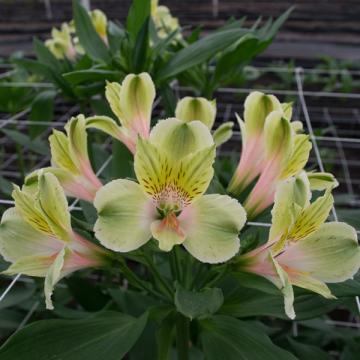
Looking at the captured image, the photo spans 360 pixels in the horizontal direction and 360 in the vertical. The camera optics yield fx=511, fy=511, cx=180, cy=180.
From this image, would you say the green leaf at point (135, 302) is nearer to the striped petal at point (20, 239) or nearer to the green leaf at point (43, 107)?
the striped petal at point (20, 239)

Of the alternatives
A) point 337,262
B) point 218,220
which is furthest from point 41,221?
point 337,262

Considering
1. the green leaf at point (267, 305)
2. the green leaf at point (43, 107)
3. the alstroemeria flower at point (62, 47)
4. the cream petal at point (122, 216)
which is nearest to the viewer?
the cream petal at point (122, 216)

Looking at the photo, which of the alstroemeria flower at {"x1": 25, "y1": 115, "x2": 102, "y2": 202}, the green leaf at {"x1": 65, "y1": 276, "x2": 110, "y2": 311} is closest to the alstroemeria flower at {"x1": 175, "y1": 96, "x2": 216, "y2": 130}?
the alstroemeria flower at {"x1": 25, "y1": 115, "x2": 102, "y2": 202}

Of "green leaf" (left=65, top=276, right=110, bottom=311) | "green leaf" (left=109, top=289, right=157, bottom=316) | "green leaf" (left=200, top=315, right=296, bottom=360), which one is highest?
"green leaf" (left=200, top=315, right=296, bottom=360)

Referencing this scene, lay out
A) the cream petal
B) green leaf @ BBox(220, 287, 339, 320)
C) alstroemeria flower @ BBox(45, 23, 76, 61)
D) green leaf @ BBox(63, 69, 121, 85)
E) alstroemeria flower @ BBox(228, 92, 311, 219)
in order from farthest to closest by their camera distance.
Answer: alstroemeria flower @ BBox(45, 23, 76, 61) < green leaf @ BBox(63, 69, 121, 85) < green leaf @ BBox(220, 287, 339, 320) < alstroemeria flower @ BBox(228, 92, 311, 219) < the cream petal

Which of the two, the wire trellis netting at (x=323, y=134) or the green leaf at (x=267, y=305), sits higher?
the green leaf at (x=267, y=305)

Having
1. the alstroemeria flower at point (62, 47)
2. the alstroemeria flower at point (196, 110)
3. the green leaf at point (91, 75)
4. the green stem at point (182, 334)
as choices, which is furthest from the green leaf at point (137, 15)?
the green stem at point (182, 334)

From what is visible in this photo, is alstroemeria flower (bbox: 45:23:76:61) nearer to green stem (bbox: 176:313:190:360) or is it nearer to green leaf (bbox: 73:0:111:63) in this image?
green leaf (bbox: 73:0:111:63)
